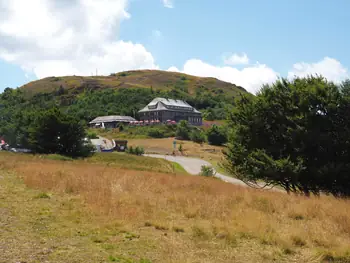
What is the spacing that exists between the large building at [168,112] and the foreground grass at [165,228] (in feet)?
454

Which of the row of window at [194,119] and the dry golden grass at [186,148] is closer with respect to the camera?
the dry golden grass at [186,148]

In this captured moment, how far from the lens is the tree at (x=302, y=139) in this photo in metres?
17.6

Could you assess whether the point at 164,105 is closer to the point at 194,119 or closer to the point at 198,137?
the point at 194,119

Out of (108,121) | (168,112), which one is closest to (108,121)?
(108,121)

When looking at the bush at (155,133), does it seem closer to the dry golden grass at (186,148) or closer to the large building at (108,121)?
the dry golden grass at (186,148)

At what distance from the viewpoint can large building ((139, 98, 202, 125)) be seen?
493ft

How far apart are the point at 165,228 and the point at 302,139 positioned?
12.3 meters

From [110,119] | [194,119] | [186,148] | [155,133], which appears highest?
[194,119]

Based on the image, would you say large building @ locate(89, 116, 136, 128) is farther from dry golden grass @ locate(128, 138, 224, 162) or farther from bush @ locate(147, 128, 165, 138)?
dry golden grass @ locate(128, 138, 224, 162)

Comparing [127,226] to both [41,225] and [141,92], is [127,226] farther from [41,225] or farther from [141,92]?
[141,92]

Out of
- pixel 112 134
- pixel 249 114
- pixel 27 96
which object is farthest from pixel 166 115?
pixel 249 114

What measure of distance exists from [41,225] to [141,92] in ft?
604

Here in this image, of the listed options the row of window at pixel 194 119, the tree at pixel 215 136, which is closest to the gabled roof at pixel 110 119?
the row of window at pixel 194 119

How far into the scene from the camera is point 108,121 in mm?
139000
